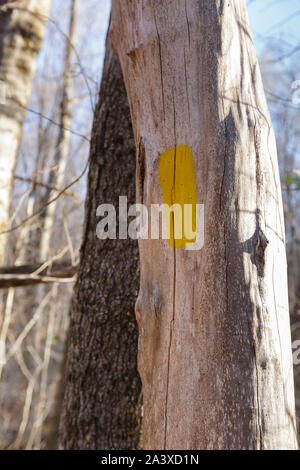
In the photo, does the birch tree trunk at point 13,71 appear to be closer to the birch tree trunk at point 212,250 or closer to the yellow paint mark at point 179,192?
the birch tree trunk at point 212,250

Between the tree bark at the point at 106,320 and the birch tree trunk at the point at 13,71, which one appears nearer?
the tree bark at the point at 106,320

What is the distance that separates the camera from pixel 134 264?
263 cm

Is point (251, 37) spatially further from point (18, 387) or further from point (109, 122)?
point (18, 387)

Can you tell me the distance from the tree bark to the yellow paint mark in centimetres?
106

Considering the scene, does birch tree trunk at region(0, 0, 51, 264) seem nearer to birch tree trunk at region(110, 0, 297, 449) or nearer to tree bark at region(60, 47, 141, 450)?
tree bark at region(60, 47, 141, 450)

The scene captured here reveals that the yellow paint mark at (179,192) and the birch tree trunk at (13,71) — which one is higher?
the birch tree trunk at (13,71)

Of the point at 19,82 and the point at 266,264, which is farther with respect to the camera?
the point at 19,82

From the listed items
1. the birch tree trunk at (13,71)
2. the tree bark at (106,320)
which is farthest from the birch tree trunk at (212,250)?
the birch tree trunk at (13,71)

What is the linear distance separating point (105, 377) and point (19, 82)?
2.60 meters

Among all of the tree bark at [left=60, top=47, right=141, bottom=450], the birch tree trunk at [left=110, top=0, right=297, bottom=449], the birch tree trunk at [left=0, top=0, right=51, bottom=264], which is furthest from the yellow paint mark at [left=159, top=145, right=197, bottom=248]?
the birch tree trunk at [left=0, top=0, right=51, bottom=264]

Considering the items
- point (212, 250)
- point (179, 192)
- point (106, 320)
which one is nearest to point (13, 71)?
point (106, 320)

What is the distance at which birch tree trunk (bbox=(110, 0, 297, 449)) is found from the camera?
4.52ft

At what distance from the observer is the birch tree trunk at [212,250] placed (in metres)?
1.38
